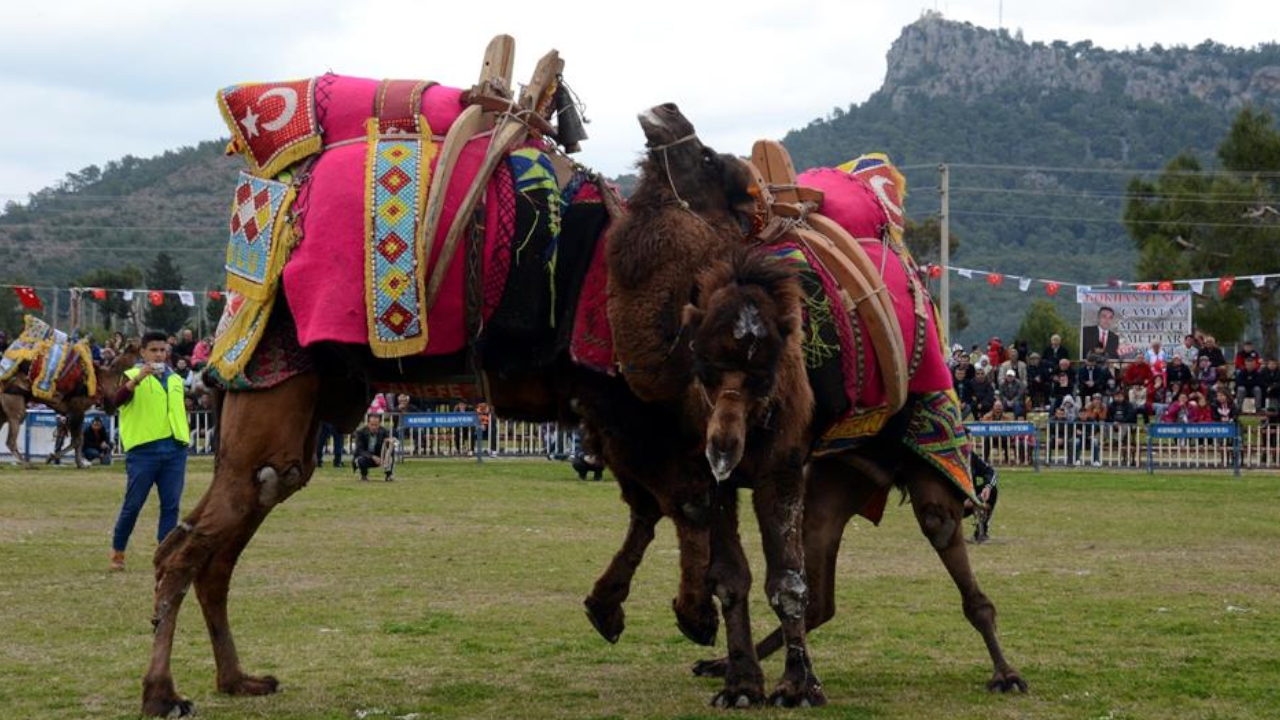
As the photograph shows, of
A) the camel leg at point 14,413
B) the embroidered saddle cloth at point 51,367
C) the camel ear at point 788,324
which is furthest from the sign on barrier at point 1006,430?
the camel ear at point 788,324

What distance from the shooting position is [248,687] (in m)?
8.09

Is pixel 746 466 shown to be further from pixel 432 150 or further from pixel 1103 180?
pixel 1103 180

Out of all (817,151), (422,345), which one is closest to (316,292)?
(422,345)

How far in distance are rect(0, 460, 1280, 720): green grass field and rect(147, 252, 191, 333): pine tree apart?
139ft

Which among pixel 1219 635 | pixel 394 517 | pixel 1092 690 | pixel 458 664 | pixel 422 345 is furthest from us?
pixel 394 517

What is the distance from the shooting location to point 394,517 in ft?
65.6

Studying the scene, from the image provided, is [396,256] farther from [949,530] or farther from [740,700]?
[949,530]

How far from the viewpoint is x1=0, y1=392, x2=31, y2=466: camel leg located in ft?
99.2

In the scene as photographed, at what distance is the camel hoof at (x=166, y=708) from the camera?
7406mm

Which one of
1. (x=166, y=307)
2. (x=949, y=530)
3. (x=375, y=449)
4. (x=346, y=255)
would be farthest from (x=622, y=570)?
(x=166, y=307)

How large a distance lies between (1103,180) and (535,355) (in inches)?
4832

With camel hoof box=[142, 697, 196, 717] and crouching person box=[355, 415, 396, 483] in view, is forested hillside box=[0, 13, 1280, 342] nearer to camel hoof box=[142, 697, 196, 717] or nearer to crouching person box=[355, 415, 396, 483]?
crouching person box=[355, 415, 396, 483]

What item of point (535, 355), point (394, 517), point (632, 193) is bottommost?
point (394, 517)

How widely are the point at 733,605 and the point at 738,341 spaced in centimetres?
134
